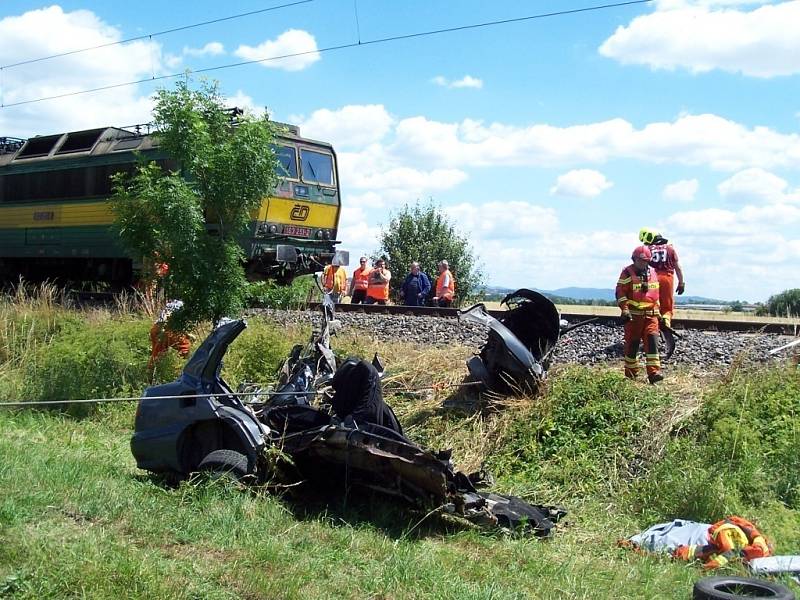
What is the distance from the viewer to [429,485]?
6.04m

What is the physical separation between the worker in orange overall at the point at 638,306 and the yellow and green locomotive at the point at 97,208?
28.7 feet

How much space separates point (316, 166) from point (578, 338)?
9356mm

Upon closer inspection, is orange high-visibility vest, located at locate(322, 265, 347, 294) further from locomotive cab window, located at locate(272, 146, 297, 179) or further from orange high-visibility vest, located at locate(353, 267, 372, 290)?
locomotive cab window, located at locate(272, 146, 297, 179)

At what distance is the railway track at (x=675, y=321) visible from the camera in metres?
12.3

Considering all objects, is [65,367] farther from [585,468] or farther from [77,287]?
[77,287]

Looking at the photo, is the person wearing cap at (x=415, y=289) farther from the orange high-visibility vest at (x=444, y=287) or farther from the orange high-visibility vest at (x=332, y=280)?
the orange high-visibility vest at (x=332, y=280)

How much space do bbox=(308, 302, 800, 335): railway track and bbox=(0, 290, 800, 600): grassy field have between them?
9.12ft

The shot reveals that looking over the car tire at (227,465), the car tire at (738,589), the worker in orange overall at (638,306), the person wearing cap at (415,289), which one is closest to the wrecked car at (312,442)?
the car tire at (227,465)

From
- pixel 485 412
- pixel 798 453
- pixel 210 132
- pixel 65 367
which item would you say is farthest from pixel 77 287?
pixel 798 453

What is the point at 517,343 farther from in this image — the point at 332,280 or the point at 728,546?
the point at 332,280

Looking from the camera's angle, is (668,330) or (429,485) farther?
(668,330)

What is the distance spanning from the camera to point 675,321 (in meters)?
14.1

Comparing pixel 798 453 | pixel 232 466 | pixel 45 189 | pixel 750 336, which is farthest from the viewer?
pixel 45 189

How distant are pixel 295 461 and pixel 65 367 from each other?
6.76 metres
